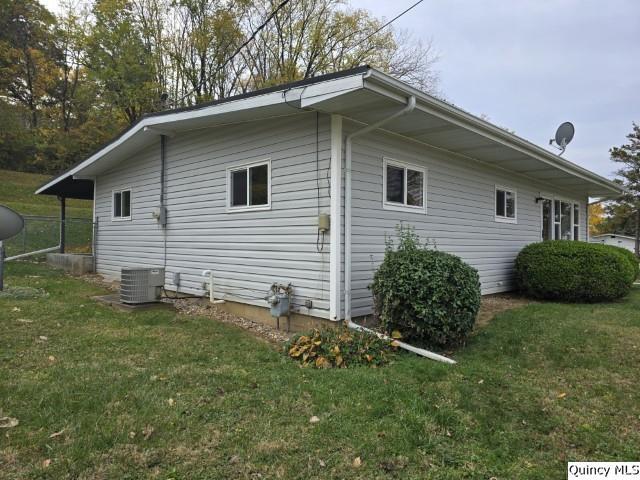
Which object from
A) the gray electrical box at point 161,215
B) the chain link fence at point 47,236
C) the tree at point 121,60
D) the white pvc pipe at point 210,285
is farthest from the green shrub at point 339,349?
the tree at point 121,60

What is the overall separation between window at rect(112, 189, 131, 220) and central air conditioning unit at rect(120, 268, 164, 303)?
3.32 metres

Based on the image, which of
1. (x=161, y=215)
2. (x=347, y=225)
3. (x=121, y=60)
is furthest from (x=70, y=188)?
(x=347, y=225)

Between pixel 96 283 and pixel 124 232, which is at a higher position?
pixel 124 232

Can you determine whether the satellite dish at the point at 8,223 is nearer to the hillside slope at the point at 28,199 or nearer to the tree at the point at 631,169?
the hillside slope at the point at 28,199

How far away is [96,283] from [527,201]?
10604 mm

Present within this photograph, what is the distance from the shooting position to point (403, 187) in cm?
666

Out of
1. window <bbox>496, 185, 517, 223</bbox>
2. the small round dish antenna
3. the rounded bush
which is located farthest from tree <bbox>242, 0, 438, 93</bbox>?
the rounded bush

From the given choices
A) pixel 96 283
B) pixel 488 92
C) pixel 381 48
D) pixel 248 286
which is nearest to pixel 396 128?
pixel 248 286

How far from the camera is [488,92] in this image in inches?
711

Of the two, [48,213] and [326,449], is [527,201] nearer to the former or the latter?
[326,449]

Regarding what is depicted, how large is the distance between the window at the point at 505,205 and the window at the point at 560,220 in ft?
6.38

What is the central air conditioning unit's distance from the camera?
23.2ft

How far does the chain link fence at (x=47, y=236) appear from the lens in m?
13.1

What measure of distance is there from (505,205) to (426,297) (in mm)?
5822
